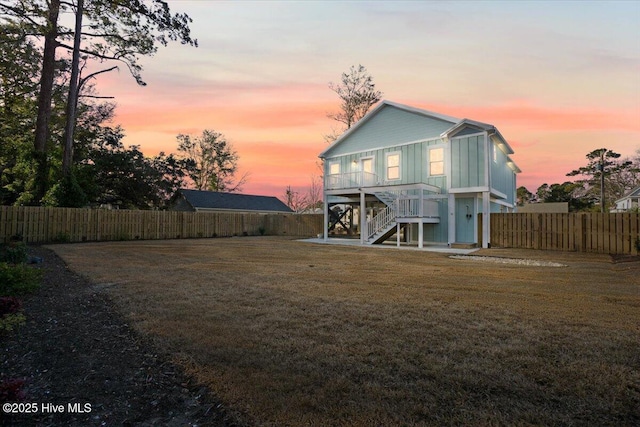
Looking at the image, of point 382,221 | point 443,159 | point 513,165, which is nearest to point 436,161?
point 443,159

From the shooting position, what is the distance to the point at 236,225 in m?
25.3

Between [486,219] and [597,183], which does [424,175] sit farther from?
[597,183]

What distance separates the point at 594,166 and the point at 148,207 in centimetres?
4821

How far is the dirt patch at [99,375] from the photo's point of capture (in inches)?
84.9

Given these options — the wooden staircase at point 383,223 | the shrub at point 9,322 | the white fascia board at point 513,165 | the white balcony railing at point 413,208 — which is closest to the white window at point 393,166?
the wooden staircase at point 383,223

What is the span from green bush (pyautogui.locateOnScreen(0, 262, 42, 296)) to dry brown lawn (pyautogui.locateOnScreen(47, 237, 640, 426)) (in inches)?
46.5

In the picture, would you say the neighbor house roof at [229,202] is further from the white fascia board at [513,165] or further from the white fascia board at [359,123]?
the white fascia board at [513,165]

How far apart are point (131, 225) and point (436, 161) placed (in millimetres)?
17512

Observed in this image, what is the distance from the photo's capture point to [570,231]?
13.4 meters

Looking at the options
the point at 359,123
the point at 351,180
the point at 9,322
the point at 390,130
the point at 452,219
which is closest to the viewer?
the point at 9,322

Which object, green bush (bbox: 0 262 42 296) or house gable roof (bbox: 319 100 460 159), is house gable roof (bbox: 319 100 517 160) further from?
green bush (bbox: 0 262 42 296)

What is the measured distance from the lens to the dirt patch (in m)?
2.16

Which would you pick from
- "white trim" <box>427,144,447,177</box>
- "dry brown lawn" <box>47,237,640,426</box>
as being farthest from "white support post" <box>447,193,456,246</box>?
"dry brown lawn" <box>47,237,640,426</box>

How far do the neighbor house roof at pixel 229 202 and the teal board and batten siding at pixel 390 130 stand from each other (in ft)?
55.8
